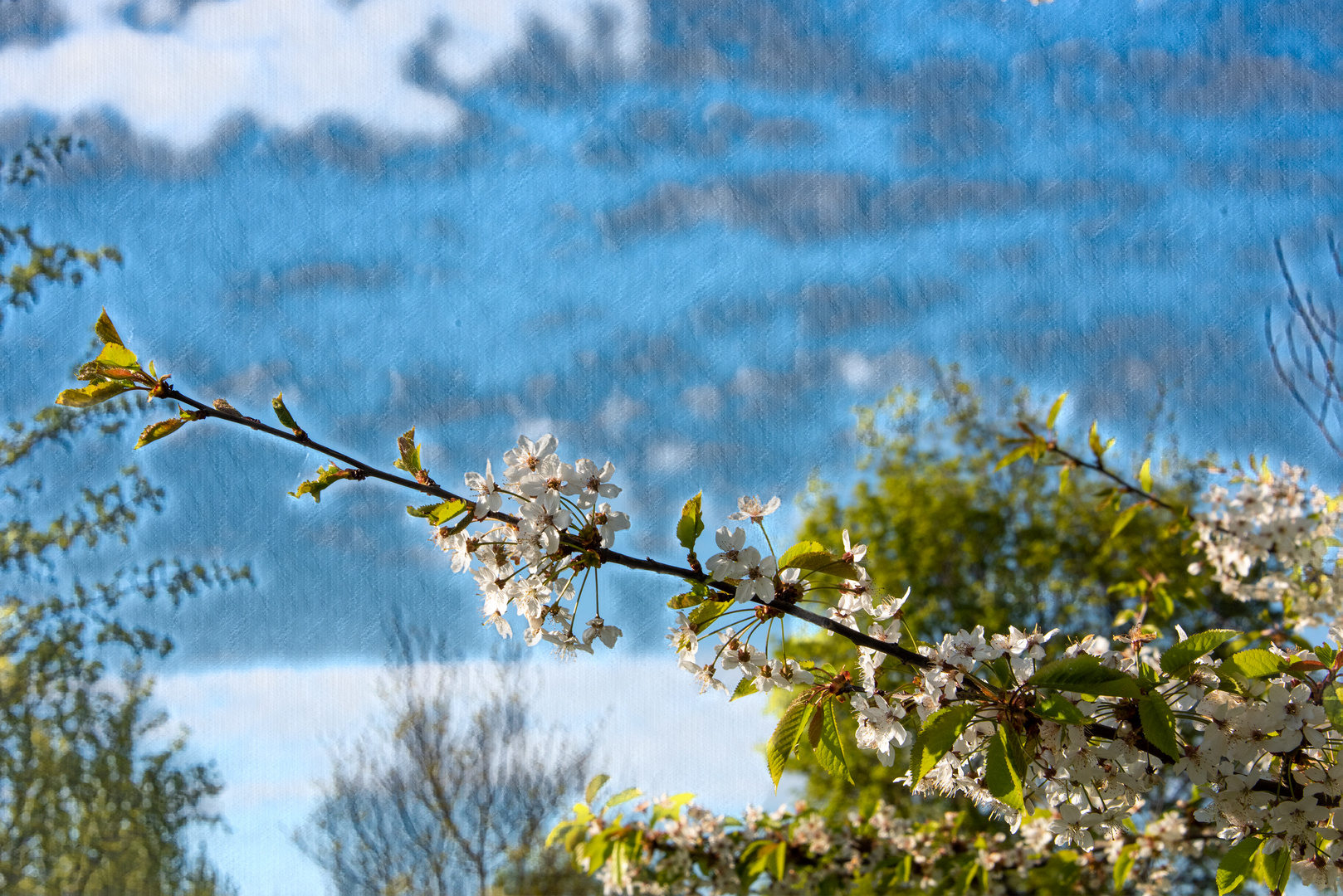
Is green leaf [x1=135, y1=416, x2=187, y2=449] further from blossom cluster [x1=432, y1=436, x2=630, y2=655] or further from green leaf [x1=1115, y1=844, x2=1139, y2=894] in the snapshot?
green leaf [x1=1115, y1=844, x2=1139, y2=894]

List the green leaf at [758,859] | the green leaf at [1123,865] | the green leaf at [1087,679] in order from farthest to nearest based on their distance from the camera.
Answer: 1. the green leaf at [758,859]
2. the green leaf at [1123,865]
3. the green leaf at [1087,679]

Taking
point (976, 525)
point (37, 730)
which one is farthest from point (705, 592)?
point (37, 730)

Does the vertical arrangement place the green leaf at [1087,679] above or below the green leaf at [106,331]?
below

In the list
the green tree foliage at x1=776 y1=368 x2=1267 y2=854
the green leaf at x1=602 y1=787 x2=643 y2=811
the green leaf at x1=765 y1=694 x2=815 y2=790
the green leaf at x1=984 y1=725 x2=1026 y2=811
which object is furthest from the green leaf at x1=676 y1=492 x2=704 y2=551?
the green tree foliage at x1=776 y1=368 x2=1267 y2=854

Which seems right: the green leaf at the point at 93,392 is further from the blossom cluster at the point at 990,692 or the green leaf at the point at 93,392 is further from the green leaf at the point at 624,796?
the green leaf at the point at 624,796

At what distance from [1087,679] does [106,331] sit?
1039mm

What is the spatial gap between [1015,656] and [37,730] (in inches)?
339

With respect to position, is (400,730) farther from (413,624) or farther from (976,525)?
(976,525)

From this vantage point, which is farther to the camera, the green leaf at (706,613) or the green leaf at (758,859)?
the green leaf at (758,859)

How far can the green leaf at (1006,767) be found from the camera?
0.94 m

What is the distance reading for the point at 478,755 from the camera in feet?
25.9

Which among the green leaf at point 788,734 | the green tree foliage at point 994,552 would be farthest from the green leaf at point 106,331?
the green tree foliage at point 994,552

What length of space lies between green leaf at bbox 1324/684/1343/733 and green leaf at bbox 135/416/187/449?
1.20m

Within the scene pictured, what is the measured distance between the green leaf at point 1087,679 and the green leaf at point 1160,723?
0.03 m
